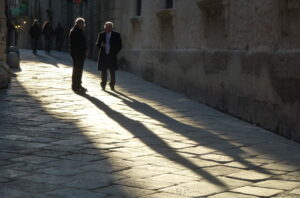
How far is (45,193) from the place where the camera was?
454 cm

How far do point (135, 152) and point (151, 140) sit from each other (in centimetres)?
81

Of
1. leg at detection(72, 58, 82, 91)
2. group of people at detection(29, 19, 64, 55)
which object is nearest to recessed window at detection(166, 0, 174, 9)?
Result: leg at detection(72, 58, 82, 91)

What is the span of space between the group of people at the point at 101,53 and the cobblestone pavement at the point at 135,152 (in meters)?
1.76

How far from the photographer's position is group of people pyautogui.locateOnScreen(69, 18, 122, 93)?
42.2 feet

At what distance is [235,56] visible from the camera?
9.59 meters

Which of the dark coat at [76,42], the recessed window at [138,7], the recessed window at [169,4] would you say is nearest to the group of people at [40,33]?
the recessed window at [138,7]

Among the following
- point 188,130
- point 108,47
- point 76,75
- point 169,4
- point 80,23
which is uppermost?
point 169,4

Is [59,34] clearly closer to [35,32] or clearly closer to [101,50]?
[35,32]

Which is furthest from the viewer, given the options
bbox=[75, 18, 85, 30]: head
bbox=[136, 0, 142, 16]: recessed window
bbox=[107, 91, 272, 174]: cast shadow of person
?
bbox=[136, 0, 142, 16]: recessed window

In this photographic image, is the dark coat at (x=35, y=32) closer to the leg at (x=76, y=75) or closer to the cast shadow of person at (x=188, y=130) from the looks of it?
the leg at (x=76, y=75)

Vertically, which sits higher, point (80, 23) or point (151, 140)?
point (80, 23)

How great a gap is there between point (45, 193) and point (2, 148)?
1.97 metres

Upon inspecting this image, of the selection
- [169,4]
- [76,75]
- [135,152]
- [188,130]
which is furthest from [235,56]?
[169,4]

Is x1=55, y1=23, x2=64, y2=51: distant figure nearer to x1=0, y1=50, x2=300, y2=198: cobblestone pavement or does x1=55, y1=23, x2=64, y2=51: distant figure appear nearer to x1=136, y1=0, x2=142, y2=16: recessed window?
x1=136, y1=0, x2=142, y2=16: recessed window
